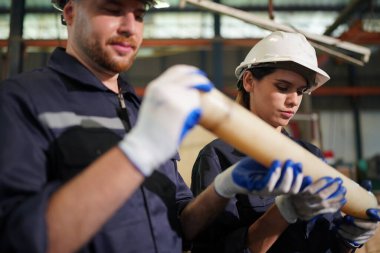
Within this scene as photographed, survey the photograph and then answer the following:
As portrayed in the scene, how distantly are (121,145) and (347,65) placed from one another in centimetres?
1041

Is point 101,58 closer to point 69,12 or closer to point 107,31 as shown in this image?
point 107,31

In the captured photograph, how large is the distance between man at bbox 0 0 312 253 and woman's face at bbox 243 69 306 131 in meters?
0.45

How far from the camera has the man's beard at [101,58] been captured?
98cm

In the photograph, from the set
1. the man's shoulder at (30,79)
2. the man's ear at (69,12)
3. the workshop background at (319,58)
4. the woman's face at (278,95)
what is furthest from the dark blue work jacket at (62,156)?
the workshop background at (319,58)

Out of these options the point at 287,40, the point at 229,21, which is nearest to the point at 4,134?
the point at 287,40

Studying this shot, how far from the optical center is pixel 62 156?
0.86 metres

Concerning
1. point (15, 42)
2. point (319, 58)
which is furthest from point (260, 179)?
point (319, 58)

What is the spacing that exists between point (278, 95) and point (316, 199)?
1.64 feet

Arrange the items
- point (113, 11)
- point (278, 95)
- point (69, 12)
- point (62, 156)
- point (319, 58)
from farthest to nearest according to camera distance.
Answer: point (319, 58) → point (278, 95) → point (69, 12) → point (113, 11) → point (62, 156)

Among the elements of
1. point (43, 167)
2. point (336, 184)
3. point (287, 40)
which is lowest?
point (336, 184)

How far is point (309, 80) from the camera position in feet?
4.96

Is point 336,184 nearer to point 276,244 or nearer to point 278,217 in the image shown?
point 278,217

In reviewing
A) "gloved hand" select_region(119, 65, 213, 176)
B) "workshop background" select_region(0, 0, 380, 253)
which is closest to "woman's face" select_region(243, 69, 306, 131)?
"gloved hand" select_region(119, 65, 213, 176)

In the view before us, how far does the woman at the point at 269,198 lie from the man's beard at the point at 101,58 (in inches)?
21.7
